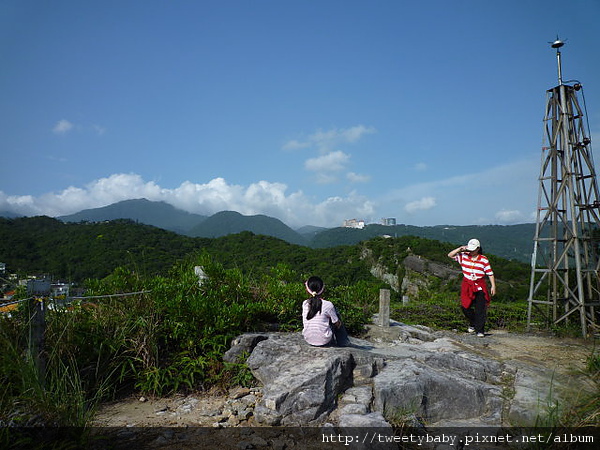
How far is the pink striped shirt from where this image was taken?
497 cm

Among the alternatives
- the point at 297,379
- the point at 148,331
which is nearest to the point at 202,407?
the point at 297,379

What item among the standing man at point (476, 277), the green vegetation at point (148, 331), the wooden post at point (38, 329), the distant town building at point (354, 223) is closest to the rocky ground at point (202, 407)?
the green vegetation at point (148, 331)

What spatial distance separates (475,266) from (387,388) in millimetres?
4051

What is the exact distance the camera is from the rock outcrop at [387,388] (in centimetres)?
395

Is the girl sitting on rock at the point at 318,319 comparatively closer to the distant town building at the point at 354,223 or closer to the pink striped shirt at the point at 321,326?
the pink striped shirt at the point at 321,326

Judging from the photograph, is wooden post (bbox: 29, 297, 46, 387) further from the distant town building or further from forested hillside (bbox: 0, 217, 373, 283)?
the distant town building

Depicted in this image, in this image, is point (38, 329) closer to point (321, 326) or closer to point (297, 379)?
point (297, 379)

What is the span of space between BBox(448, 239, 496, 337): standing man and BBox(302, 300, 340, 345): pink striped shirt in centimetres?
337

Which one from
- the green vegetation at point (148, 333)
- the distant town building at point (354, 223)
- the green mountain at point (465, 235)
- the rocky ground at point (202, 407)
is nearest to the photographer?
the rocky ground at point (202, 407)

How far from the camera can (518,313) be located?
11125 millimetres

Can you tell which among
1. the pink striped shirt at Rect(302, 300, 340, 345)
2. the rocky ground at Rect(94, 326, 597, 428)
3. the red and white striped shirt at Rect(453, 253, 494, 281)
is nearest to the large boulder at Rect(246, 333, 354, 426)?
the pink striped shirt at Rect(302, 300, 340, 345)

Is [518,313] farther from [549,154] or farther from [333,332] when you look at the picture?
[333,332]

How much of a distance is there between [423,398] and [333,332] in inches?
59.0

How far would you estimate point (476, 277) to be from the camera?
718 cm
